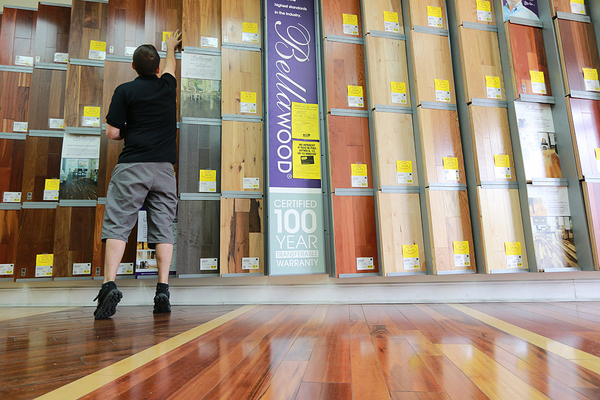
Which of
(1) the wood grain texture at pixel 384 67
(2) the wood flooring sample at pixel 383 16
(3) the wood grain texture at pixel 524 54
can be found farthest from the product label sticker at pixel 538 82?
(2) the wood flooring sample at pixel 383 16

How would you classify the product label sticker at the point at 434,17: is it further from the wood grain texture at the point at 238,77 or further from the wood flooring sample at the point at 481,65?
the wood grain texture at the point at 238,77

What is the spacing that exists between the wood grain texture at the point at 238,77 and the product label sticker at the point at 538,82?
1.90 m

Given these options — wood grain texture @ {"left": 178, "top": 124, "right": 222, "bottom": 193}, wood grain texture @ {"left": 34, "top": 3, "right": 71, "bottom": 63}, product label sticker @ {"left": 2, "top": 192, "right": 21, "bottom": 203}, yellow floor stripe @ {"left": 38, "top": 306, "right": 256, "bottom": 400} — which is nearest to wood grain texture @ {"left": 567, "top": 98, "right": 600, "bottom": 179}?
wood grain texture @ {"left": 178, "top": 124, "right": 222, "bottom": 193}

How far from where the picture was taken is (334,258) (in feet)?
7.47

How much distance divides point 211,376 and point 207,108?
1987mm

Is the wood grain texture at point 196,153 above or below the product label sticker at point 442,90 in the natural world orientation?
below

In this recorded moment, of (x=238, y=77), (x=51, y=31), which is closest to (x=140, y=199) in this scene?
(x=238, y=77)

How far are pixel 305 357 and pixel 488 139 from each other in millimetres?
2046

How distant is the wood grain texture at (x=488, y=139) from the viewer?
2.33 m

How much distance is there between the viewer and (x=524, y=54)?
8.06 feet

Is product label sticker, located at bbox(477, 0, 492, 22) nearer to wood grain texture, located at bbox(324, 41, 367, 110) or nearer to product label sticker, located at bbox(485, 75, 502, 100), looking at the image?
product label sticker, located at bbox(485, 75, 502, 100)

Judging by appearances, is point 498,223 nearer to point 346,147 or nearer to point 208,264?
point 346,147

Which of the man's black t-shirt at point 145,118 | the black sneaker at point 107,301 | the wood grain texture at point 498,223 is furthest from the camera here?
the wood grain texture at point 498,223

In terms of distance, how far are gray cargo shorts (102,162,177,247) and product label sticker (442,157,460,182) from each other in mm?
1768
